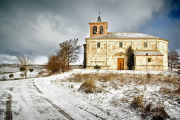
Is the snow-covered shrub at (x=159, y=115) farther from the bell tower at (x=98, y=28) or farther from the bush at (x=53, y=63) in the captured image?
the bell tower at (x=98, y=28)

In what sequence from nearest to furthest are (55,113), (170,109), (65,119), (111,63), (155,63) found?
1. (65,119)
2. (55,113)
3. (170,109)
4. (155,63)
5. (111,63)

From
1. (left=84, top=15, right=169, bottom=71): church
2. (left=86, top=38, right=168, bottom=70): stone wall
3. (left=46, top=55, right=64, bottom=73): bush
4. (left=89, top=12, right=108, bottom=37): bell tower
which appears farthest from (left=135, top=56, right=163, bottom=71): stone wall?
(left=46, top=55, right=64, bottom=73): bush

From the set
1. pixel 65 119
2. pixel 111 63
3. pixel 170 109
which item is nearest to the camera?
pixel 65 119

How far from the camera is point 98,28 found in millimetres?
32656

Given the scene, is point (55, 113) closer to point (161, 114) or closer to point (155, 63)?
point (161, 114)

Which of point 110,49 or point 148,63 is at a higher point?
point 110,49

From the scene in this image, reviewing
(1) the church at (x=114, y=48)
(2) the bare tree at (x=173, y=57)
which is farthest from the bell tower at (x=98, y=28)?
(2) the bare tree at (x=173, y=57)

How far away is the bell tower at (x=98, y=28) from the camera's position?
32250mm

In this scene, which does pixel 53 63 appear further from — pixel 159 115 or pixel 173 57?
pixel 173 57

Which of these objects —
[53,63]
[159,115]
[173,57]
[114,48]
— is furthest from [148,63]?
[159,115]

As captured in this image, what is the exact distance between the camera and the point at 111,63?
2839 centimetres

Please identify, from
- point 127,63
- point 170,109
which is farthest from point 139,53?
point 170,109

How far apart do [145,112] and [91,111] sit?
167cm

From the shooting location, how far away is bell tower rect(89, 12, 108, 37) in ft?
106
